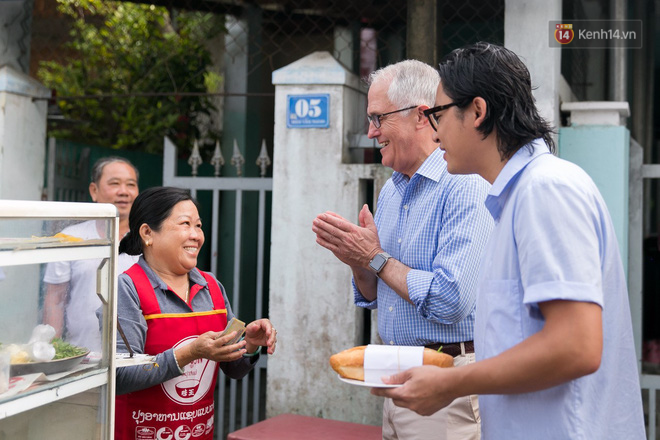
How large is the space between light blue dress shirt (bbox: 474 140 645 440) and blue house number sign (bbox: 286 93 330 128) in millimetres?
2515

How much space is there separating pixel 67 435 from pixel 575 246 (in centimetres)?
155

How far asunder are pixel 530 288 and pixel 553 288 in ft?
0.18

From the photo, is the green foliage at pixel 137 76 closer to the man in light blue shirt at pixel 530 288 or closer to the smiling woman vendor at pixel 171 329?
the smiling woman vendor at pixel 171 329

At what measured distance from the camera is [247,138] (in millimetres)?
6746

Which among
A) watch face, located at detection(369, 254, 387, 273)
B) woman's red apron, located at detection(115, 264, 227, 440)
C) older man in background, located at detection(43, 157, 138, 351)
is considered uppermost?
watch face, located at detection(369, 254, 387, 273)

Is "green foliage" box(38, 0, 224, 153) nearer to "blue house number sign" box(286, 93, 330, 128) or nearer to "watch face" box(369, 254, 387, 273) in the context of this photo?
"blue house number sign" box(286, 93, 330, 128)

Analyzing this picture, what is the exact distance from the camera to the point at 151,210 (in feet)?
9.09

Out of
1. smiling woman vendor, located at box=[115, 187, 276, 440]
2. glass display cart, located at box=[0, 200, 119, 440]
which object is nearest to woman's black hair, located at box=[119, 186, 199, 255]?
smiling woman vendor, located at box=[115, 187, 276, 440]

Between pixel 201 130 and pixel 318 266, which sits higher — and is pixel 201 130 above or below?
above

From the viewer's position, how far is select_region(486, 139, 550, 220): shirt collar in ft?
5.37

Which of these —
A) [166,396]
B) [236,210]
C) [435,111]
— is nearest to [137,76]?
[236,210]

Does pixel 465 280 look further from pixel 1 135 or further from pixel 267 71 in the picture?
pixel 267 71

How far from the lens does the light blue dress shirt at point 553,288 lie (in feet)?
4.74

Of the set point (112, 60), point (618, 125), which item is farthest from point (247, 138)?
point (618, 125)
